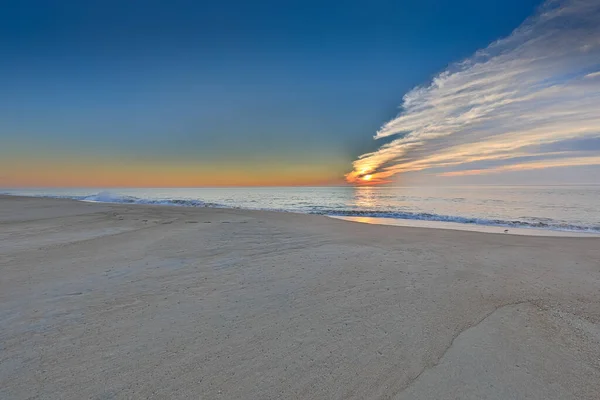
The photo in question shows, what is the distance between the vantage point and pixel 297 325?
392 cm

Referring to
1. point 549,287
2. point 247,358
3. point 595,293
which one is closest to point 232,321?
point 247,358

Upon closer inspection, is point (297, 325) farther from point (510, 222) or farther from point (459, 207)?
point (459, 207)

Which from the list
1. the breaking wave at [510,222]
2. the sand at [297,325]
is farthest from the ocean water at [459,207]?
the sand at [297,325]

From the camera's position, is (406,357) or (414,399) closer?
(414,399)

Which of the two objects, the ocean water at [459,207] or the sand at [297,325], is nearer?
the sand at [297,325]

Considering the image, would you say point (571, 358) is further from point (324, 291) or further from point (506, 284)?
point (324, 291)

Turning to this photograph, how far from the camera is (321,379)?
2877 mm

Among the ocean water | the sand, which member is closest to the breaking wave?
the ocean water

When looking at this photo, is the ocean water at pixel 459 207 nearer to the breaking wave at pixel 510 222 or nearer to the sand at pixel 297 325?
the breaking wave at pixel 510 222

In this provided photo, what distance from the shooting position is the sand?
281cm

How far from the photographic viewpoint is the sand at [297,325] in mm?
2811

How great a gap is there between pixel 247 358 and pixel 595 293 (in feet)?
20.2

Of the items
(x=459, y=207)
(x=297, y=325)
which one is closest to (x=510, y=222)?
(x=459, y=207)

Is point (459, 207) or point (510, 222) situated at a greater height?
point (459, 207)
